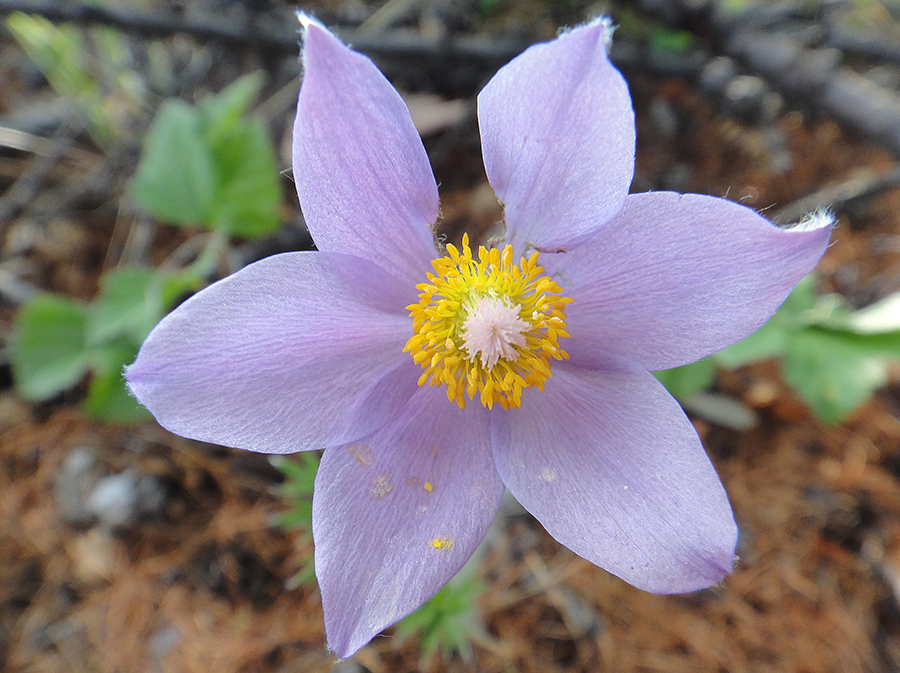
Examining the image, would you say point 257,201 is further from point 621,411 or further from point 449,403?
point 621,411

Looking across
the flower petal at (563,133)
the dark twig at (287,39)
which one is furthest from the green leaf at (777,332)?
the dark twig at (287,39)

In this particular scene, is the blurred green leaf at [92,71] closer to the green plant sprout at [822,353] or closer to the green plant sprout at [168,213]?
the green plant sprout at [168,213]

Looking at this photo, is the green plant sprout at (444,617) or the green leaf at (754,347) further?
the green leaf at (754,347)

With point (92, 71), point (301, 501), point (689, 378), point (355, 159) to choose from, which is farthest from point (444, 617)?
Result: point (92, 71)

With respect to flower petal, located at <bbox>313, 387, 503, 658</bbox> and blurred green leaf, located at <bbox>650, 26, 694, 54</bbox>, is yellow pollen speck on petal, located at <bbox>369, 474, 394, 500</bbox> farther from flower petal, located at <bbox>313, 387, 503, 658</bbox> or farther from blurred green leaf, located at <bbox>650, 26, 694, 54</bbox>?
blurred green leaf, located at <bbox>650, 26, 694, 54</bbox>

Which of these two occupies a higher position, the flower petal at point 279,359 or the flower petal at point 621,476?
the flower petal at point 279,359

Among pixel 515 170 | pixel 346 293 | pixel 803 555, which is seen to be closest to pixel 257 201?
pixel 346 293

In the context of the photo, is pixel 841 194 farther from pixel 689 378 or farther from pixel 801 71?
pixel 689 378

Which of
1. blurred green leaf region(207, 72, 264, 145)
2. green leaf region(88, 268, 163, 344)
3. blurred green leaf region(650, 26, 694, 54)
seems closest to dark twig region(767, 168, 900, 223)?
blurred green leaf region(650, 26, 694, 54)
